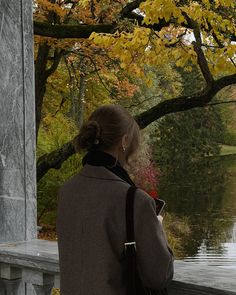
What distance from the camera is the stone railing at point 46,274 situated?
5.58 ft

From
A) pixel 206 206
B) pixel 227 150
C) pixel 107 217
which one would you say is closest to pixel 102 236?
pixel 107 217

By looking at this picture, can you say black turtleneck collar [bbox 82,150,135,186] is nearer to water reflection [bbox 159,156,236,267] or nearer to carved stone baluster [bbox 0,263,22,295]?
carved stone baluster [bbox 0,263,22,295]

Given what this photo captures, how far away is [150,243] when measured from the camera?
156 cm

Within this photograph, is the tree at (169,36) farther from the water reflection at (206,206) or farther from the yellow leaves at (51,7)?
the water reflection at (206,206)

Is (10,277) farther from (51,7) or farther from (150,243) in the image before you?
(51,7)

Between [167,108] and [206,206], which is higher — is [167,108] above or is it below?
above

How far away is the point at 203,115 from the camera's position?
41250 millimetres

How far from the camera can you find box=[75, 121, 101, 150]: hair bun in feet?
5.49

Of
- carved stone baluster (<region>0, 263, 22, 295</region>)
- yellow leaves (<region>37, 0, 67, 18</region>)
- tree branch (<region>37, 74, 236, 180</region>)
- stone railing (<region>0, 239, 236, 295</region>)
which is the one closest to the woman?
stone railing (<region>0, 239, 236, 295</region>)

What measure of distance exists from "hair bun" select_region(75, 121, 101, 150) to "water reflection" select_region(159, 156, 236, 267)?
12276 millimetres

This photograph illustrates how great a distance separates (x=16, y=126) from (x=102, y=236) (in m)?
1.22

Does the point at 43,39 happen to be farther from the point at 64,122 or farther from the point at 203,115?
the point at 203,115

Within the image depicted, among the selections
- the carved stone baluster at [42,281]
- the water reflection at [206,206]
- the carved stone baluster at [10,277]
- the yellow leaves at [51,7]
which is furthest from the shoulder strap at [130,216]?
the water reflection at [206,206]

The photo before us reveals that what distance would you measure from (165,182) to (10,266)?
28862 mm
